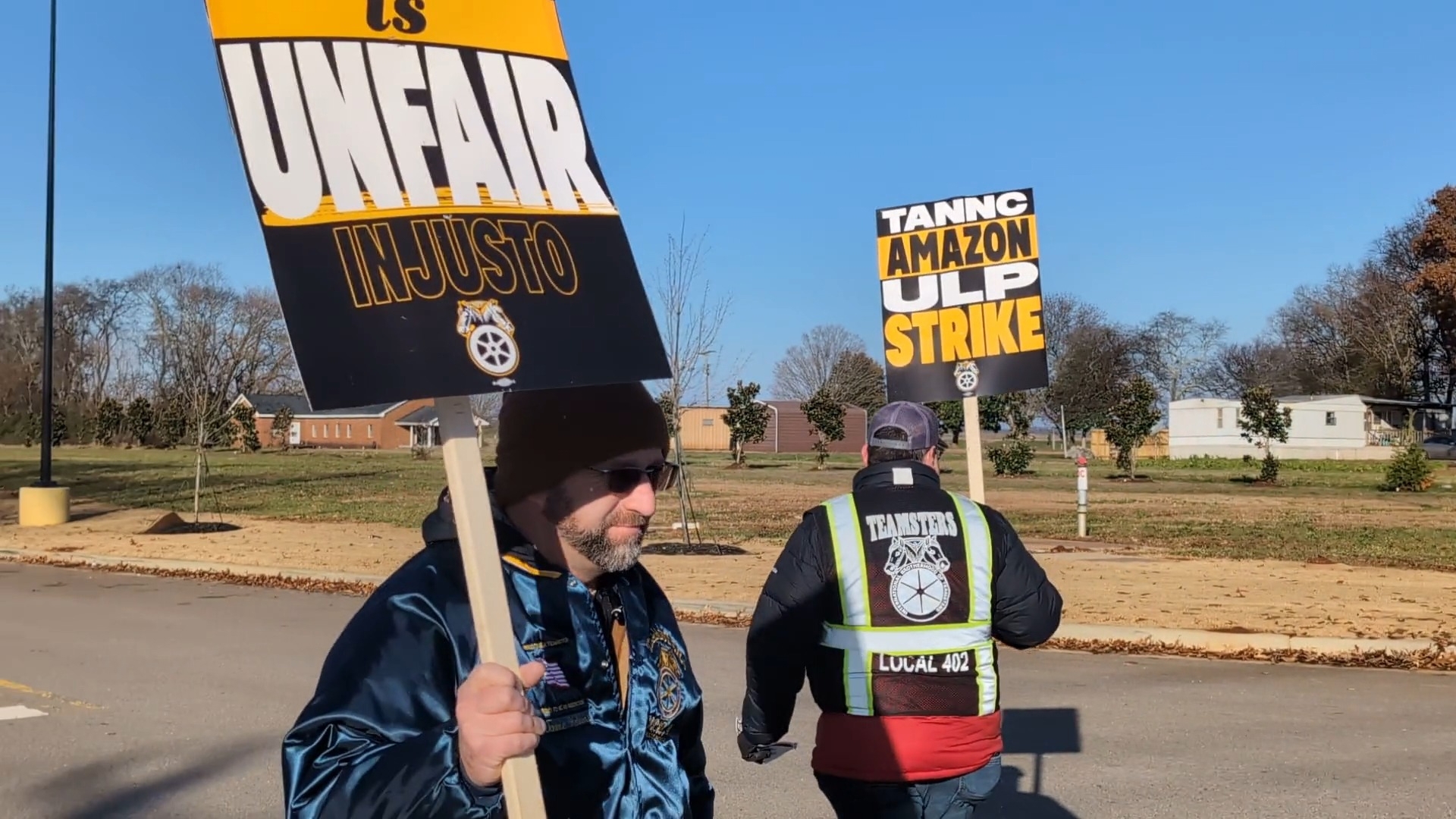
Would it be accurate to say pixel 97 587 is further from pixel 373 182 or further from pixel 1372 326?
pixel 1372 326

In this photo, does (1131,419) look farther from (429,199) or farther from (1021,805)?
(429,199)

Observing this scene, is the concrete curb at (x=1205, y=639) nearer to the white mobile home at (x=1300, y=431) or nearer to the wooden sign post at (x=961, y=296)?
the wooden sign post at (x=961, y=296)

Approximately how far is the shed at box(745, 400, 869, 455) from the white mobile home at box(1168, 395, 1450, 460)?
26937 millimetres

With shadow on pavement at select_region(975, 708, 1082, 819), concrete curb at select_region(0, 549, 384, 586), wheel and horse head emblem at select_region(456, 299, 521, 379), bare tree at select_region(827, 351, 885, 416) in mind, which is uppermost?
bare tree at select_region(827, 351, 885, 416)

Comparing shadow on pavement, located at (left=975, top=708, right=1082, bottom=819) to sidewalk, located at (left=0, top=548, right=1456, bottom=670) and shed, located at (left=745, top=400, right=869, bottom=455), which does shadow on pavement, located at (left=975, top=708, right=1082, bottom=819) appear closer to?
sidewalk, located at (left=0, top=548, right=1456, bottom=670)

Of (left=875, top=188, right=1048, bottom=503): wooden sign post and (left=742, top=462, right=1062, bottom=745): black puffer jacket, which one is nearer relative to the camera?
(left=742, top=462, right=1062, bottom=745): black puffer jacket

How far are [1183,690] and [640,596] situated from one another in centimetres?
731

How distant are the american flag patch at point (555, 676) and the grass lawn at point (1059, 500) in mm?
16812

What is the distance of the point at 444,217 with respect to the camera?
1989 millimetres

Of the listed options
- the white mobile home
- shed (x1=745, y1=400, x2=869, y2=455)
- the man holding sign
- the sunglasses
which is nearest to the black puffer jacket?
the man holding sign

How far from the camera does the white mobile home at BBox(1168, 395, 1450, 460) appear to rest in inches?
2446

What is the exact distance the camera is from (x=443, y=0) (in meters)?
2.08

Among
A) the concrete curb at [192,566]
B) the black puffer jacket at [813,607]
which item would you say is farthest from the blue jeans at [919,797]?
the concrete curb at [192,566]

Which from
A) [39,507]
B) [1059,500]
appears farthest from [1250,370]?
[39,507]
